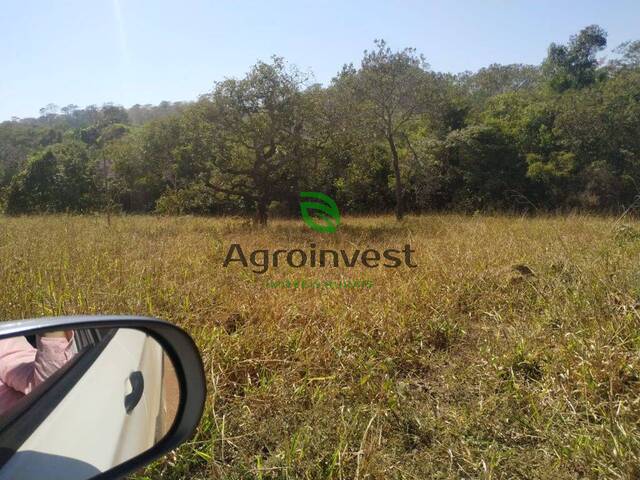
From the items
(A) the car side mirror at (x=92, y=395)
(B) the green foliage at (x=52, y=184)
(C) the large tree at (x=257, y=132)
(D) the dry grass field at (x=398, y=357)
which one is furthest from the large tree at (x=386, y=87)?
(B) the green foliage at (x=52, y=184)

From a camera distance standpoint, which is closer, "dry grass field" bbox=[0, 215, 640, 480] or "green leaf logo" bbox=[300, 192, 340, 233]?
"dry grass field" bbox=[0, 215, 640, 480]

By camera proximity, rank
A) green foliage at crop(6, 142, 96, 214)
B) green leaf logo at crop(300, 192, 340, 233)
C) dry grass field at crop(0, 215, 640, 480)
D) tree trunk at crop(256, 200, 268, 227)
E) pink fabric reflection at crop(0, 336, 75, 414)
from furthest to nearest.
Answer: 1. green foliage at crop(6, 142, 96, 214)
2. tree trunk at crop(256, 200, 268, 227)
3. green leaf logo at crop(300, 192, 340, 233)
4. dry grass field at crop(0, 215, 640, 480)
5. pink fabric reflection at crop(0, 336, 75, 414)

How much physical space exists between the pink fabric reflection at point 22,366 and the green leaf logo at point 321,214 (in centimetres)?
816

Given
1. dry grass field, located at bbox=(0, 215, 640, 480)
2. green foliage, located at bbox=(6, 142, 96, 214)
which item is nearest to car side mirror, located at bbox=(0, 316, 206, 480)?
dry grass field, located at bbox=(0, 215, 640, 480)

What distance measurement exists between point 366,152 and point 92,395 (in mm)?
11148

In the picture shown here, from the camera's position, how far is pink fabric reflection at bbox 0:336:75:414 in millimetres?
971

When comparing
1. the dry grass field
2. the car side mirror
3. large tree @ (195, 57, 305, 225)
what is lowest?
the dry grass field

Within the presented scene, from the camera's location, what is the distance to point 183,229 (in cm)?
927

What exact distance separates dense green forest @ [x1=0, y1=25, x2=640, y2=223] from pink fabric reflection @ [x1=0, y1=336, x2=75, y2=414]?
384 inches

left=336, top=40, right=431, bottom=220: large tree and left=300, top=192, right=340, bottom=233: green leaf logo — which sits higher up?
left=336, top=40, right=431, bottom=220: large tree

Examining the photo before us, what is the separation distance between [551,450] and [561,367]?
0.67 metres

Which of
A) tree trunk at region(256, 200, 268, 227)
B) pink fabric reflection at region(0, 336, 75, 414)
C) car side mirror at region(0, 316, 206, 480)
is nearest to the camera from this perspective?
car side mirror at region(0, 316, 206, 480)

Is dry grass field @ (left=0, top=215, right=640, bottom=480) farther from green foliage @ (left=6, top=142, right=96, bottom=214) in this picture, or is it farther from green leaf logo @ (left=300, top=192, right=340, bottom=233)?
green foliage @ (left=6, top=142, right=96, bottom=214)

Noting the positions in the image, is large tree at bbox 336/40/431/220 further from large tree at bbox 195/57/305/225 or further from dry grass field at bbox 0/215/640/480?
dry grass field at bbox 0/215/640/480
